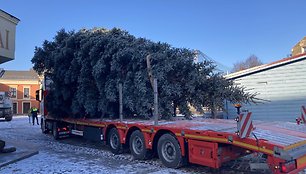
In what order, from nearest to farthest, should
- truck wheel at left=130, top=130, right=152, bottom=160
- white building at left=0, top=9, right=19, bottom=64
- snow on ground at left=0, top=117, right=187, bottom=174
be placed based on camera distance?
snow on ground at left=0, top=117, right=187, bottom=174, truck wheel at left=130, top=130, right=152, bottom=160, white building at left=0, top=9, right=19, bottom=64

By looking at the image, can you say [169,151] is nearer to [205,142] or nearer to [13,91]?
[205,142]

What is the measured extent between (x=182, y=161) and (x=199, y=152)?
0.72m

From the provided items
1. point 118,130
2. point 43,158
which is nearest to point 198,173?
point 118,130

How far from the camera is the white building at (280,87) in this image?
58.4 feet

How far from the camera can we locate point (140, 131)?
960 cm

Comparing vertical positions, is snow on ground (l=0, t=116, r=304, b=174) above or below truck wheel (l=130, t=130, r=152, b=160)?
below

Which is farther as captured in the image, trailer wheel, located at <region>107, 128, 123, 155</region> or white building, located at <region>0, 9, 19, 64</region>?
trailer wheel, located at <region>107, 128, 123, 155</region>

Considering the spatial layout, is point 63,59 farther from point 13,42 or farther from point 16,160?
point 16,160

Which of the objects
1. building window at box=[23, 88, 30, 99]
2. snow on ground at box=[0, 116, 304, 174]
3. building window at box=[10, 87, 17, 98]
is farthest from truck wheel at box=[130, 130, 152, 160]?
building window at box=[10, 87, 17, 98]

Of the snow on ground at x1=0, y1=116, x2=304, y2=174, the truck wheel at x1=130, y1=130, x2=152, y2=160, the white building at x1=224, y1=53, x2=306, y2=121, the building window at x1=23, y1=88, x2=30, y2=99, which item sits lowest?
the snow on ground at x1=0, y1=116, x2=304, y2=174

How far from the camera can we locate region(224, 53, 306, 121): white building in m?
17.8

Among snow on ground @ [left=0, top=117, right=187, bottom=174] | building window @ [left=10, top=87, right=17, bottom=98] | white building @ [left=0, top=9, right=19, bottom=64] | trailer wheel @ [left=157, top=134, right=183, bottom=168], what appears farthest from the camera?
building window @ [left=10, top=87, right=17, bottom=98]

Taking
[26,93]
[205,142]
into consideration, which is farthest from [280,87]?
[26,93]

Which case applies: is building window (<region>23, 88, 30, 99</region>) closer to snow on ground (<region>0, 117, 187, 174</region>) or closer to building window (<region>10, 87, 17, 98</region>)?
building window (<region>10, 87, 17, 98</region>)
